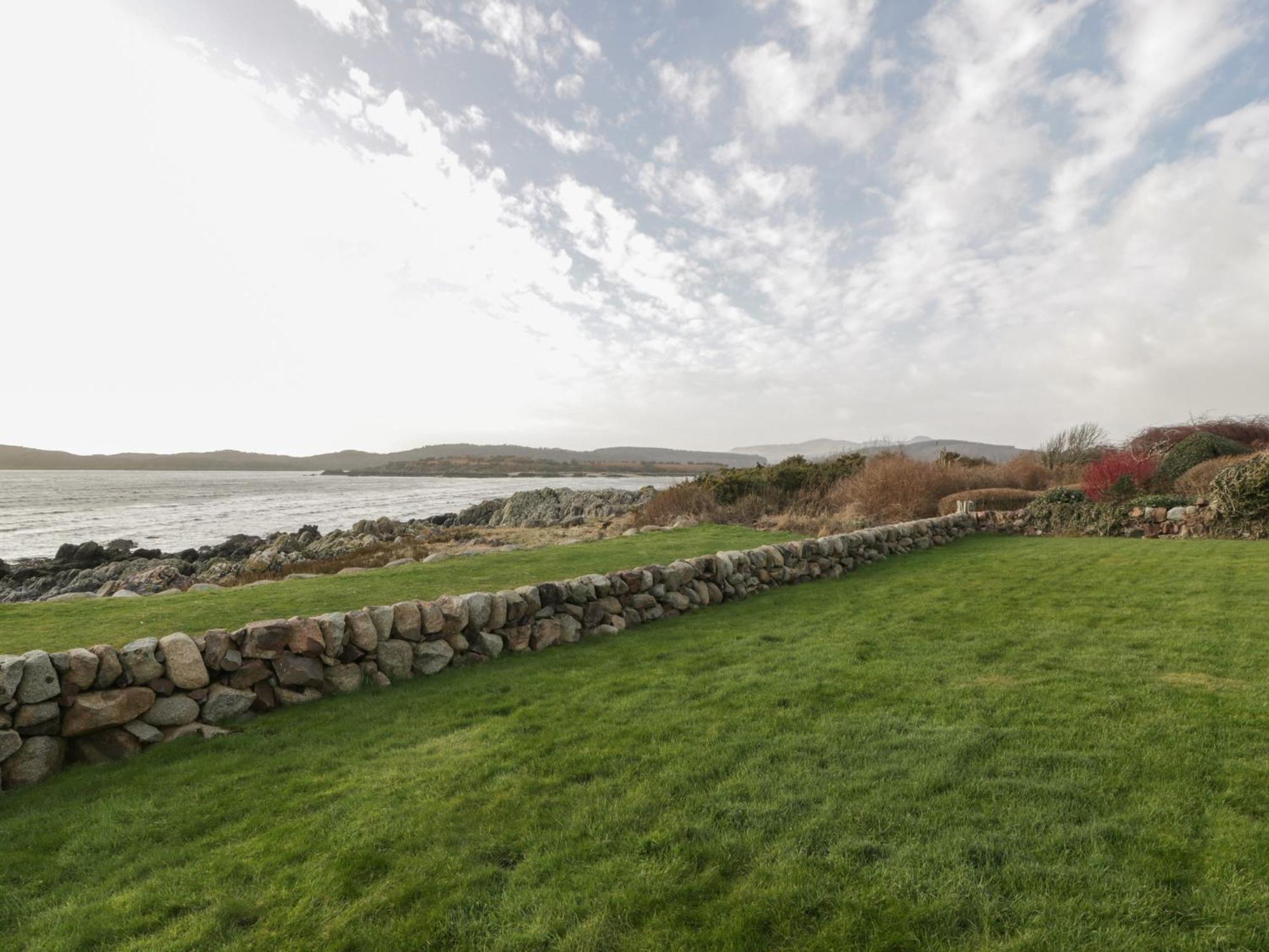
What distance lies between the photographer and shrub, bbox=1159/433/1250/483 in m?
15.8

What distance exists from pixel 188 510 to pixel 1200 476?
48.5m

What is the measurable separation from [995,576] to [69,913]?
10.5 metres

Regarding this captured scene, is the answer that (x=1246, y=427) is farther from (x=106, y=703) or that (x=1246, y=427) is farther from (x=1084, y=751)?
(x=106, y=703)

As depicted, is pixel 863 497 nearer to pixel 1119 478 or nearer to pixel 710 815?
pixel 1119 478

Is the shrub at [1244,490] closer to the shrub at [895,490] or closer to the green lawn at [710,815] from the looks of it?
the shrub at [895,490]

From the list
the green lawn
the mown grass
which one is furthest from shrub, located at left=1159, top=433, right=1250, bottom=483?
the green lawn

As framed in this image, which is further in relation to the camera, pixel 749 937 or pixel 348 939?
pixel 348 939

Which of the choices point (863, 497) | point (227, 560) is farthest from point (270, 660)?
point (227, 560)

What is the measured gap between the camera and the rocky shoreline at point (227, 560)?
1597cm

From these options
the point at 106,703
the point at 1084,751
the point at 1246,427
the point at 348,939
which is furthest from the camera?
the point at 1246,427

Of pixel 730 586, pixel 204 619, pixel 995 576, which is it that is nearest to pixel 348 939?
pixel 204 619

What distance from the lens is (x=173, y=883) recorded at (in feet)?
9.64

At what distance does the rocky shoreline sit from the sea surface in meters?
2.67

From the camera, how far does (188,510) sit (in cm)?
3884
